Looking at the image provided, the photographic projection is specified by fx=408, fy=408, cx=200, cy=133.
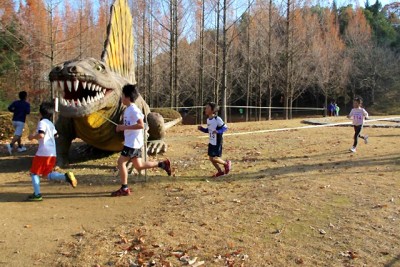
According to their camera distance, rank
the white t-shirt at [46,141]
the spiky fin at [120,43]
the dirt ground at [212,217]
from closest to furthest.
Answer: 1. the dirt ground at [212,217]
2. the white t-shirt at [46,141]
3. the spiky fin at [120,43]

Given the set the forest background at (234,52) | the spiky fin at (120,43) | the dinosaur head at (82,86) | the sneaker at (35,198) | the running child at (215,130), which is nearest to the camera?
the sneaker at (35,198)

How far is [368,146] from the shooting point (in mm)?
10023

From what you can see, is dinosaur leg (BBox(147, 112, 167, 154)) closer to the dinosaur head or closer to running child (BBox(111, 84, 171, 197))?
the dinosaur head

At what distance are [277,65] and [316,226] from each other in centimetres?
3070

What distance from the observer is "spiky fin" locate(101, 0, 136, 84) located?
320 inches

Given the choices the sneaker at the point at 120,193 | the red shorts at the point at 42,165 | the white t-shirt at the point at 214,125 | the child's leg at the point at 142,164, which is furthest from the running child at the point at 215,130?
the red shorts at the point at 42,165

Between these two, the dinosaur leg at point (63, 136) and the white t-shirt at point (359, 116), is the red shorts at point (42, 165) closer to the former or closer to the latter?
the dinosaur leg at point (63, 136)

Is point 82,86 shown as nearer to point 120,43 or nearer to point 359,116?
point 120,43

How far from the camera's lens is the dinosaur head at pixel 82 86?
5.62 metres

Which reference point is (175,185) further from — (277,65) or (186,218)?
(277,65)

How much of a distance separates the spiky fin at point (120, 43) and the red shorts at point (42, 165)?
113 inches

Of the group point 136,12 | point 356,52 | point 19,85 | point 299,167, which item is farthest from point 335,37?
point 299,167

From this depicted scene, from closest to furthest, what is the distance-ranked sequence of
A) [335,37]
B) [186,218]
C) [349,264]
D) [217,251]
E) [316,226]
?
1. [349,264]
2. [217,251]
3. [316,226]
4. [186,218]
5. [335,37]

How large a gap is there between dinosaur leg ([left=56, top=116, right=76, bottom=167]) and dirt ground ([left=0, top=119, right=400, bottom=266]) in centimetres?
34
